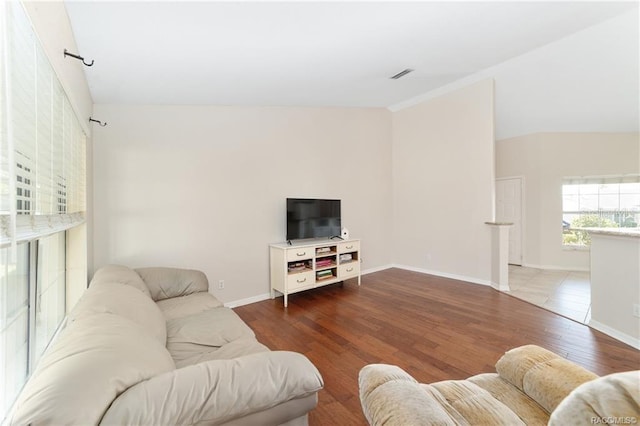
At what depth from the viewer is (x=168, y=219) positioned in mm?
3072

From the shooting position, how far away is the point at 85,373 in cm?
81

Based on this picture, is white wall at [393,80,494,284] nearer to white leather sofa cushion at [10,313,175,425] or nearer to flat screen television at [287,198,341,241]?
flat screen television at [287,198,341,241]

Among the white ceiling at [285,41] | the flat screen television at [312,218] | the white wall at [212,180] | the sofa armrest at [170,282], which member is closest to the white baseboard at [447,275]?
the white wall at [212,180]

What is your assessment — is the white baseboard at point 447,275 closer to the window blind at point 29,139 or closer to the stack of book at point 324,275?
the stack of book at point 324,275

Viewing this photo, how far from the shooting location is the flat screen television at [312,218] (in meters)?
3.82

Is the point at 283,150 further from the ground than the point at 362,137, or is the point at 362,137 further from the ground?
the point at 362,137

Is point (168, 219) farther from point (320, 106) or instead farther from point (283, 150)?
point (320, 106)

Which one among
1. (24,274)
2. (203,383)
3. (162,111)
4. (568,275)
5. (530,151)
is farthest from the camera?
(530,151)

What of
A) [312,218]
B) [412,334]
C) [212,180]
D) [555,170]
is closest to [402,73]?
[312,218]

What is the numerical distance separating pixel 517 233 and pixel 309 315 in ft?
16.6

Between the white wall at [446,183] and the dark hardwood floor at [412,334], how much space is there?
2.51 ft

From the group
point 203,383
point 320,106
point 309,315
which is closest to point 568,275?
point 309,315

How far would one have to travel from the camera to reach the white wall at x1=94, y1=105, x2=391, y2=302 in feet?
9.32

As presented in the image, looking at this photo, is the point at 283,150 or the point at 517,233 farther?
the point at 517,233
